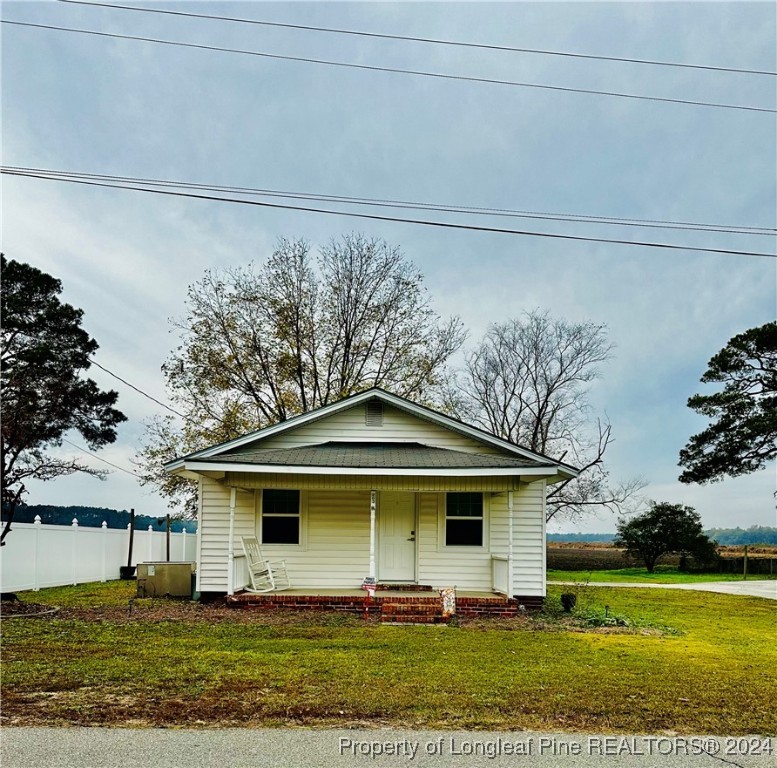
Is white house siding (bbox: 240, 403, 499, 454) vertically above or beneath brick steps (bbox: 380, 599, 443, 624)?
above

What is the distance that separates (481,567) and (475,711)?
857cm

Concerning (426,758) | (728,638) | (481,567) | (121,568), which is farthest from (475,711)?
(121,568)

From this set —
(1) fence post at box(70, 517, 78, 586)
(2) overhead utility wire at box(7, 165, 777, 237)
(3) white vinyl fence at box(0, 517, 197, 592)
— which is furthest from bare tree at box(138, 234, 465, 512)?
(2) overhead utility wire at box(7, 165, 777, 237)

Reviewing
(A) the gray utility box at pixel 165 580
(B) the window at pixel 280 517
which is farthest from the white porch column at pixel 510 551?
(A) the gray utility box at pixel 165 580

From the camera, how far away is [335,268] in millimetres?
27312

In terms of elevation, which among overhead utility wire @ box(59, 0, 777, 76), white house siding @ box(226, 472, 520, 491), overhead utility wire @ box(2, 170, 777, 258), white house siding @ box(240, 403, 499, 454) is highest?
overhead utility wire @ box(59, 0, 777, 76)

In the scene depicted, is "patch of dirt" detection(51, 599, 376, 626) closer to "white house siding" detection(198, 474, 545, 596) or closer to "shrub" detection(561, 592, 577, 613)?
"white house siding" detection(198, 474, 545, 596)

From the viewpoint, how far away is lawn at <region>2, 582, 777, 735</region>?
541 cm

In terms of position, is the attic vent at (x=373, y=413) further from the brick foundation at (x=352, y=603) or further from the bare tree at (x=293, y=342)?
the bare tree at (x=293, y=342)

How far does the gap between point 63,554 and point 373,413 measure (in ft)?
26.3

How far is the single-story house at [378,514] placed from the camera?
44.2 ft

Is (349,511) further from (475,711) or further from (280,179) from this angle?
(475,711)

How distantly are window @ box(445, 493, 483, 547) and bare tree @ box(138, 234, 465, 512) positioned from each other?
12.4 meters

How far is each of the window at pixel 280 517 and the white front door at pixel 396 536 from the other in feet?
5.42
